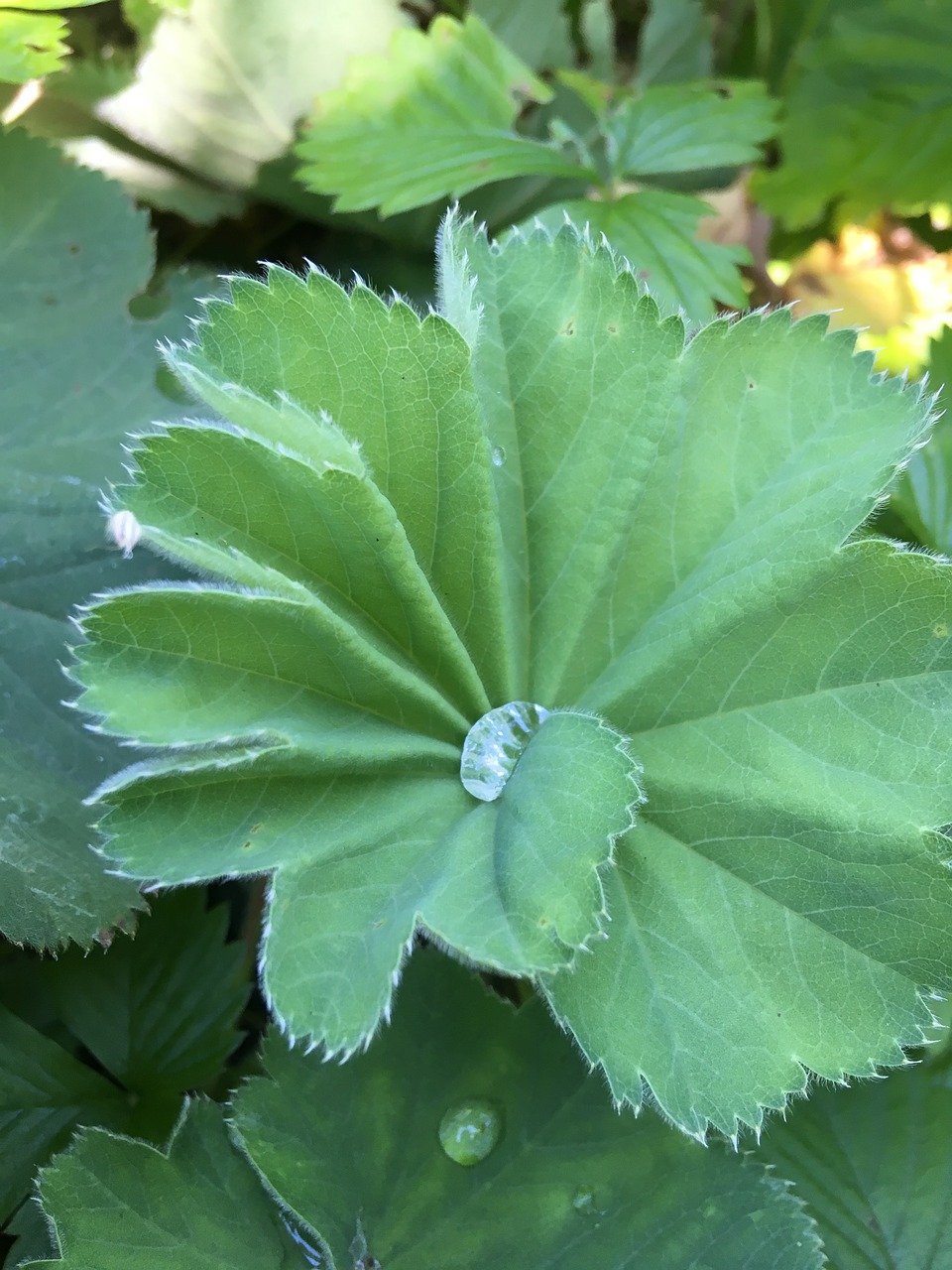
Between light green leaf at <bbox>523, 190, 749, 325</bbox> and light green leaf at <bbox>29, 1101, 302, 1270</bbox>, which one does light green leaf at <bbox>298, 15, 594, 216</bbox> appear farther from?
light green leaf at <bbox>29, 1101, 302, 1270</bbox>

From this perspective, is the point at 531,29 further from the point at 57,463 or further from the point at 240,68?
the point at 57,463

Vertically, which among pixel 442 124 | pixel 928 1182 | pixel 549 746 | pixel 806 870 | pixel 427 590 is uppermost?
pixel 442 124

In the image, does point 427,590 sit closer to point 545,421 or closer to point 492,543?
point 492,543

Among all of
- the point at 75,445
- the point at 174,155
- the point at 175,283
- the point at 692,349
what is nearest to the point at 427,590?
the point at 692,349

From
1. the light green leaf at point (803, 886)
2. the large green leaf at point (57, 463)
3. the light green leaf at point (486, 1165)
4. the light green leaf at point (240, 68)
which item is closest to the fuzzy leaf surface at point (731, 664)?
the light green leaf at point (803, 886)

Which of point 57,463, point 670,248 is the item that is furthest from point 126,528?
point 670,248

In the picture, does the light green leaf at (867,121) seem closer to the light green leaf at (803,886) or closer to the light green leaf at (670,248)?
the light green leaf at (670,248)

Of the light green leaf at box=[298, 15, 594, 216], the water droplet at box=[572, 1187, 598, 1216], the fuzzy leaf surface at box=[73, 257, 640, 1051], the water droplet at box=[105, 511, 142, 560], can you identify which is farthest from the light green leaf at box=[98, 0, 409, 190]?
the water droplet at box=[572, 1187, 598, 1216]
